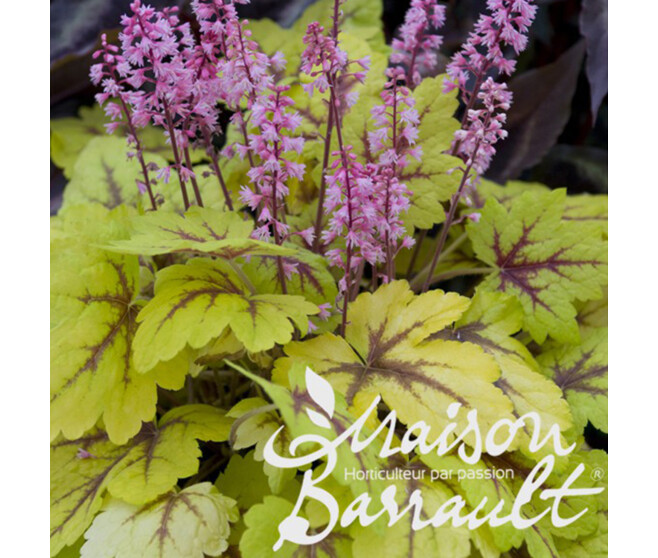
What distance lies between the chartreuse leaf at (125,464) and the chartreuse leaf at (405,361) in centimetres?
11

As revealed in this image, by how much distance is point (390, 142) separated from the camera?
71 cm

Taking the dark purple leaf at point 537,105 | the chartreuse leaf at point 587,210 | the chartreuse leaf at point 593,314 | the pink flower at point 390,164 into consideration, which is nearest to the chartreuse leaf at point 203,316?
the pink flower at point 390,164

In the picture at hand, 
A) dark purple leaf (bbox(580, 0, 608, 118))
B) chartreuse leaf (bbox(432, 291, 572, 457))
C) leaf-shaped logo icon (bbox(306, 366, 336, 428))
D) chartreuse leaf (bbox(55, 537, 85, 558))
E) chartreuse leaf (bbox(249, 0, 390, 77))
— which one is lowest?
chartreuse leaf (bbox(55, 537, 85, 558))

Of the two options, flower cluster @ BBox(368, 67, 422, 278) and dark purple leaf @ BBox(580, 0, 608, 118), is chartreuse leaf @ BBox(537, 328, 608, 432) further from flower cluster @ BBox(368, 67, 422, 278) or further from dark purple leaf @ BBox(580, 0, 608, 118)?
dark purple leaf @ BBox(580, 0, 608, 118)

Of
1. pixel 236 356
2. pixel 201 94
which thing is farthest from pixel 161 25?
pixel 236 356

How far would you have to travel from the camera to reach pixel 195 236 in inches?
25.6

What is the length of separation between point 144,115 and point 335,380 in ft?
1.02

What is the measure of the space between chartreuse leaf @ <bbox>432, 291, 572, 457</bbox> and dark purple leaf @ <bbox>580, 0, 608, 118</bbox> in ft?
1.38

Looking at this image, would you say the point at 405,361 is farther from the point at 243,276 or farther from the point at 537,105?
the point at 537,105

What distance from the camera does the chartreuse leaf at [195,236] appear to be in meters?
0.57

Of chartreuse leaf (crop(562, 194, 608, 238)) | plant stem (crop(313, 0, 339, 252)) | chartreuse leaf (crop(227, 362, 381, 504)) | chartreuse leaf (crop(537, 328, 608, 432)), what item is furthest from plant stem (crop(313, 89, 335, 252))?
chartreuse leaf (crop(562, 194, 608, 238))

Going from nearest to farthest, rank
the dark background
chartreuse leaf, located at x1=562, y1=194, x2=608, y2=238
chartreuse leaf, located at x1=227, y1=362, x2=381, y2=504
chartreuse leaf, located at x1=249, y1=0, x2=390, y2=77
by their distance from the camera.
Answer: chartreuse leaf, located at x1=227, y1=362, x2=381, y2=504 < chartreuse leaf, located at x1=562, y1=194, x2=608, y2=238 < chartreuse leaf, located at x1=249, y1=0, x2=390, y2=77 < the dark background

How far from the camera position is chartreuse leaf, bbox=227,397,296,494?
1.88 ft

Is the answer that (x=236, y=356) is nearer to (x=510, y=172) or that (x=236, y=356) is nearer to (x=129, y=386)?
(x=129, y=386)
